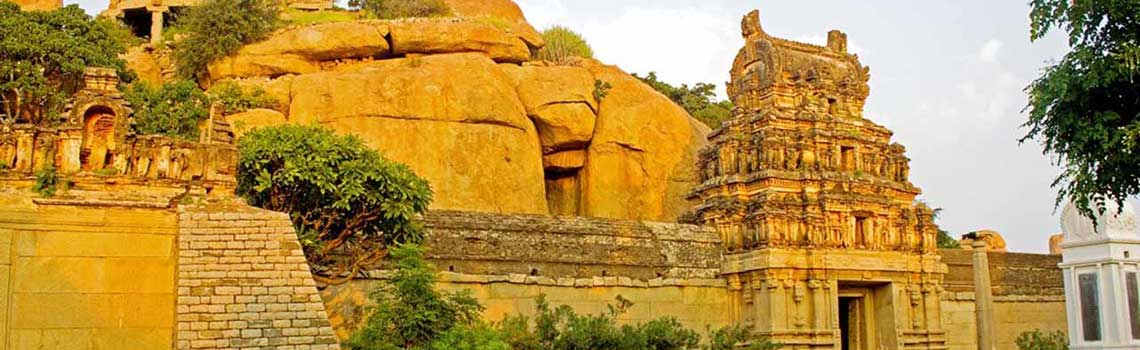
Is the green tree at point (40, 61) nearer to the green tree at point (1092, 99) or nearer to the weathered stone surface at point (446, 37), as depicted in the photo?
the weathered stone surface at point (446, 37)

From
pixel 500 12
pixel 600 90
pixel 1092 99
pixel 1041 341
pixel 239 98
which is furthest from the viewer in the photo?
pixel 500 12

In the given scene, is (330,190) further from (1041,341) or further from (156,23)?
(156,23)

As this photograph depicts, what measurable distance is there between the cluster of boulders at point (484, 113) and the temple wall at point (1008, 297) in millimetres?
6742

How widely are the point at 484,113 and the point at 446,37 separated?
288 centimetres

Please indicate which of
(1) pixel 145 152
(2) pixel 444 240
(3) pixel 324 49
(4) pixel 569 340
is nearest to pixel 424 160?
(3) pixel 324 49

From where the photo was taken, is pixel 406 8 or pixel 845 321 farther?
pixel 406 8

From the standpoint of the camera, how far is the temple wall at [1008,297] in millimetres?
23422

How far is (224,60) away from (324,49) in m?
2.33

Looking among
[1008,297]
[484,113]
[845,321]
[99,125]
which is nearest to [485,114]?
[484,113]

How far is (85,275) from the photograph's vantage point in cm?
1134

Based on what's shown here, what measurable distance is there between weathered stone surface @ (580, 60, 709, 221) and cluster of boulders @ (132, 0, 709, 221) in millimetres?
28

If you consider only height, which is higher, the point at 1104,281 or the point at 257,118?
the point at 257,118

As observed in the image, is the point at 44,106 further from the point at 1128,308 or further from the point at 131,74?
the point at 1128,308

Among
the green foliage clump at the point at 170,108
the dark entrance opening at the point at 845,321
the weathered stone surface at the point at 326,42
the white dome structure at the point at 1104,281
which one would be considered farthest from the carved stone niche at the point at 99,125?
the weathered stone surface at the point at 326,42
